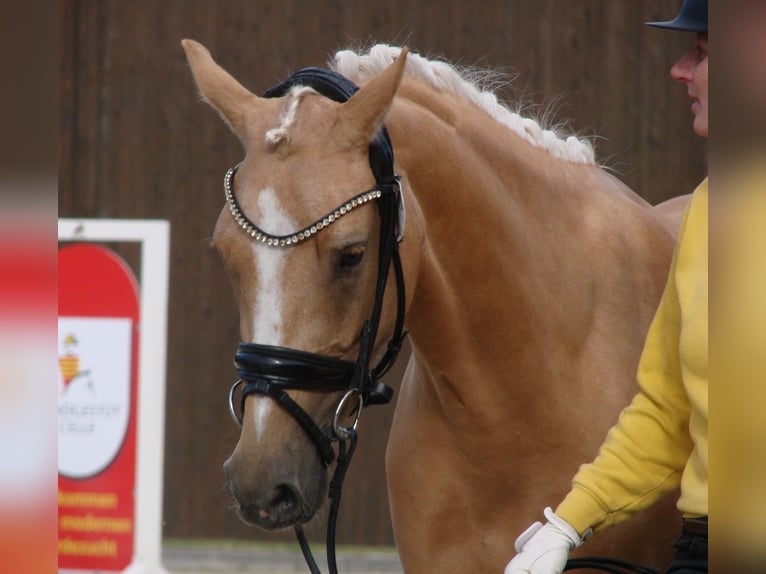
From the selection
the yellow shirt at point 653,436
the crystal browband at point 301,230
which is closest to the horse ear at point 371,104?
the crystal browband at point 301,230

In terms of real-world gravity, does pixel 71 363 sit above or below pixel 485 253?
below

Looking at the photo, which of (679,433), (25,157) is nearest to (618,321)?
(679,433)

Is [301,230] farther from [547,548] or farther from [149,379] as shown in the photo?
[149,379]

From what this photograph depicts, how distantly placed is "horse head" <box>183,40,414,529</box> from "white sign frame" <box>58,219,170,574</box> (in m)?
2.01

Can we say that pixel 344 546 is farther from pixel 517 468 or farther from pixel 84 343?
pixel 517 468

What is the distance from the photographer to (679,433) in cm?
178

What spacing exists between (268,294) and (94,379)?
7.93 ft

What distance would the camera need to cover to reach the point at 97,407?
3955mm

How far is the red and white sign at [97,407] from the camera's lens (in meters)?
3.87

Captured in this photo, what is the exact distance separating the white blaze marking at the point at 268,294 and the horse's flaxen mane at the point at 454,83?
52 centimetres

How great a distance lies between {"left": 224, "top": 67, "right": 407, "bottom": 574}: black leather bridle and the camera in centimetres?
173

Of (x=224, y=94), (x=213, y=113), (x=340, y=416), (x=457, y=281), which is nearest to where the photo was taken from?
(x=340, y=416)

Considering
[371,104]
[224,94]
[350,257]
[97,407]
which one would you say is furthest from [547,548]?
[97,407]

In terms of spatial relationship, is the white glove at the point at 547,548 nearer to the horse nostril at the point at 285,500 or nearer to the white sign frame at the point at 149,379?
the horse nostril at the point at 285,500
